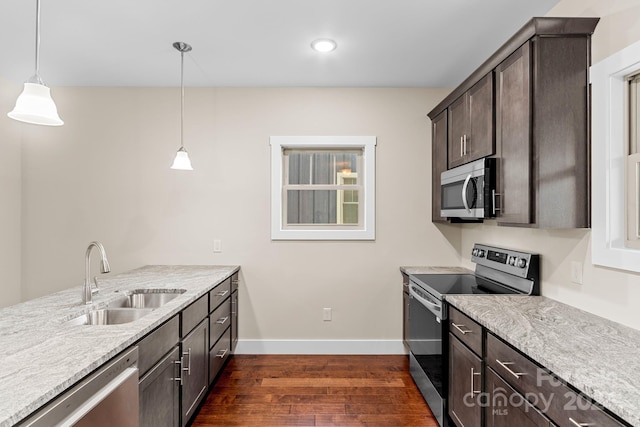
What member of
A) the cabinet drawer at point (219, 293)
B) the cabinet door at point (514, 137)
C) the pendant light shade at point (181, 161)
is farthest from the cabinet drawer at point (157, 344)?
the cabinet door at point (514, 137)

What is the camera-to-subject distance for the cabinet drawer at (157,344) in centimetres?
163

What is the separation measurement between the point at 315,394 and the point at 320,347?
31.0 inches

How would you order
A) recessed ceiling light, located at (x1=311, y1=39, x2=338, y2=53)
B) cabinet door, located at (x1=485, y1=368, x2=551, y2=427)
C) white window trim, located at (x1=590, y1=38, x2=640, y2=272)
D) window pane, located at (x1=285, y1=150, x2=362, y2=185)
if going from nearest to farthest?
cabinet door, located at (x1=485, y1=368, x2=551, y2=427) → white window trim, located at (x1=590, y1=38, x2=640, y2=272) → recessed ceiling light, located at (x1=311, y1=39, x2=338, y2=53) → window pane, located at (x1=285, y1=150, x2=362, y2=185)

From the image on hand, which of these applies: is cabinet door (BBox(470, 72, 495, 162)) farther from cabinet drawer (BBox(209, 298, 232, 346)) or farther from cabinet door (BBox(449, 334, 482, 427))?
cabinet drawer (BBox(209, 298, 232, 346))

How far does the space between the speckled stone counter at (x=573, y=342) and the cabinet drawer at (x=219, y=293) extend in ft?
5.62

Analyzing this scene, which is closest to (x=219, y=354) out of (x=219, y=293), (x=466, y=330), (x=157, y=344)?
(x=219, y=293)

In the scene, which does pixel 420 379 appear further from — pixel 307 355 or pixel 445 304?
pixel 307 355

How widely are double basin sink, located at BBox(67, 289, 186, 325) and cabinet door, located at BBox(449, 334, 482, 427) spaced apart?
175cm

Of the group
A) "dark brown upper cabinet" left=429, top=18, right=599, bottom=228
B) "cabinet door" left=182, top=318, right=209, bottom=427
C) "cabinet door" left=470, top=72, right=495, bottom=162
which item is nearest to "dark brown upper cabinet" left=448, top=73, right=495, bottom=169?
"cabinet door" left=470, top=72, right=495, bottom=162

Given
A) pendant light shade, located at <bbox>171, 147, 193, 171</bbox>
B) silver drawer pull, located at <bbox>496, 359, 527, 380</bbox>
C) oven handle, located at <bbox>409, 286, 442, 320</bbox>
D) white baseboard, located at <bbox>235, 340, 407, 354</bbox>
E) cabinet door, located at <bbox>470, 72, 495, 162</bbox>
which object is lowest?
white baseboard, located at <bbox>235, 340, 407, 354</bbox>

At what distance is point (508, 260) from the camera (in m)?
2.49

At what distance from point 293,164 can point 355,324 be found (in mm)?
1749

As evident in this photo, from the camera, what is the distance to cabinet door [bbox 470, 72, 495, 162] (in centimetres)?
228

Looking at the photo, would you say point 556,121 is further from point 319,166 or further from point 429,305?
point 319,166
